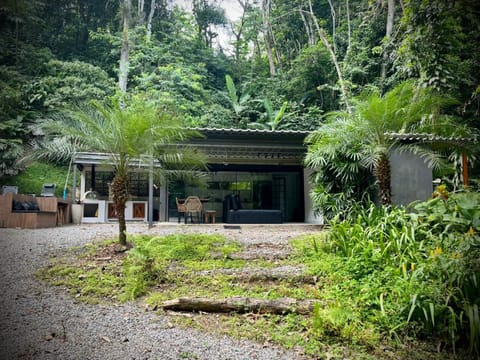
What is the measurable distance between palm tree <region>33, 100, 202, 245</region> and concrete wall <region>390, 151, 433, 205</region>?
4799mm

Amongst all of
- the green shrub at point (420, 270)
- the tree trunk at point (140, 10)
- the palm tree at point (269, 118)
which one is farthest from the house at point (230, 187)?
the tree trunk at point (140, 10)

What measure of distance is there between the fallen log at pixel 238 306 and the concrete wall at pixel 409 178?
16.0 ft

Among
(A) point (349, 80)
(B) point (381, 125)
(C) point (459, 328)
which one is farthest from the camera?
(A) point (349, 80)

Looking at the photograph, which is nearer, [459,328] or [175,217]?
[459,328]

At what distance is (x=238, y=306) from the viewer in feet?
11.5

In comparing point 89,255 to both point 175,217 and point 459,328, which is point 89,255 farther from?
point 175,217

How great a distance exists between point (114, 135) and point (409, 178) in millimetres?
6006

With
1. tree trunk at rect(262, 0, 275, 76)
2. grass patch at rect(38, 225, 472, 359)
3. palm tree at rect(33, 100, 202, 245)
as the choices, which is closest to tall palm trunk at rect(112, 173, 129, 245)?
palm tree at rect(33, 100, 202, 245)

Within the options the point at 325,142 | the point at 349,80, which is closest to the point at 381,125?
the point at 325,142

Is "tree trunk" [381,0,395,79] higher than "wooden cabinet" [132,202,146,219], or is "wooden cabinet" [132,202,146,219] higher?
"tree trunk" [381,0,395,79]

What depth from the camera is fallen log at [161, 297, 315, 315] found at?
11.4 feet

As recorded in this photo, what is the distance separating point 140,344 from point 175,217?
8.34 m

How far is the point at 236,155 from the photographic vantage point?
36.2 feet

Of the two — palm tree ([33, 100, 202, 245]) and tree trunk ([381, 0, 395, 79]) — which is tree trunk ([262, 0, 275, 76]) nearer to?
tree trunk ([381, 0, 395, 79])
